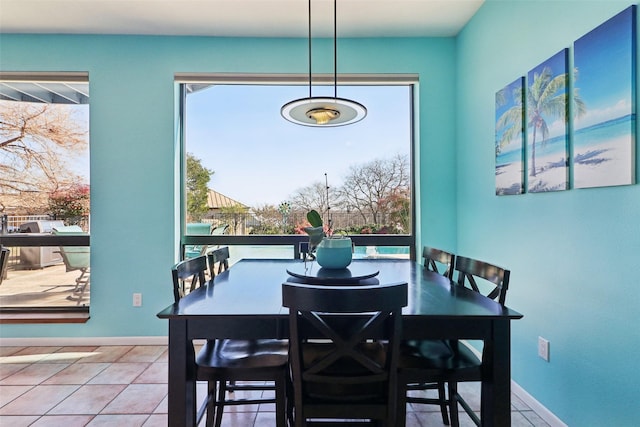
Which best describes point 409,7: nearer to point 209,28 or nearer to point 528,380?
point 209,28

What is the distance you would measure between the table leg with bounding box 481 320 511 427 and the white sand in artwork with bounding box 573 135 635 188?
0.77 meters

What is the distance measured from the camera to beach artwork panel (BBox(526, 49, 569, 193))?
1664 mm

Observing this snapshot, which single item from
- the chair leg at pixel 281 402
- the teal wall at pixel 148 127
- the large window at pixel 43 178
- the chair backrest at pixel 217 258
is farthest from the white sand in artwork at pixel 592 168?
the large window at pixel 43 178

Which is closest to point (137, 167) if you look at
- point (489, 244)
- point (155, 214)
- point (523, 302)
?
point (155, 214)

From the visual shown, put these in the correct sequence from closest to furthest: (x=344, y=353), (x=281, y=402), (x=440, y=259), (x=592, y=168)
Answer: (x=344, y=353) → (x=281, y=402) → (x=592, y=168) → (x=440, y=259)

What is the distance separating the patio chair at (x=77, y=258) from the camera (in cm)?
304

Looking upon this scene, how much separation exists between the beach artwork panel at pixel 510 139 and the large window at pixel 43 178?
345 centimetres

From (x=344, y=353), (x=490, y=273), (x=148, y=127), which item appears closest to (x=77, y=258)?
(x=148, y=127)

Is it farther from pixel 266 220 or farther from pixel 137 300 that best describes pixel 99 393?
pixel 266 220

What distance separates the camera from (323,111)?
6.11 feet

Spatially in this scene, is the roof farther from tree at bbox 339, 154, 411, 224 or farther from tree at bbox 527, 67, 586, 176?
tree at bbox 527, 67, 586, 176

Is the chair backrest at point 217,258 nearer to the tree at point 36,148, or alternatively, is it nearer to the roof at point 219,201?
the roof at point 219,201

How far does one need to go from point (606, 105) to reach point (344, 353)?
1.49 m

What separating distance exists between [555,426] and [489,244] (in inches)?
44.1
